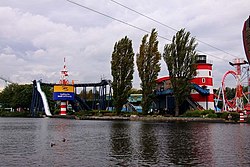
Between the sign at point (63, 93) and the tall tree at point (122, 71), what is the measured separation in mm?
25756

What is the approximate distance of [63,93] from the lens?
8344 centimetres

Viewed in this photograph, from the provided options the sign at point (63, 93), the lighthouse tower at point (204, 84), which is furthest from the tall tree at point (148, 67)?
the sign at point (63, 93)

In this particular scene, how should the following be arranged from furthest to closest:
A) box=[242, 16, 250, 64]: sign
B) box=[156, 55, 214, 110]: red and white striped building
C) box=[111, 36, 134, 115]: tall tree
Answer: box=[156, 55, 214, 110]: red and white striped building, box=[111, 36, 134, 115]: tall tree, box=[242, 16, 250, 64]: sign

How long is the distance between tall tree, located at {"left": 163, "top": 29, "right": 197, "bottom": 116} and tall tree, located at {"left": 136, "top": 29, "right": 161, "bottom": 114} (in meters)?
1.95

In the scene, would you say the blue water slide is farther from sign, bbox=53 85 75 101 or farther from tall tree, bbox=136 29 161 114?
sign, bbox=53 85 75 101

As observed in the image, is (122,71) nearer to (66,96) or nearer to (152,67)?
(152,67)

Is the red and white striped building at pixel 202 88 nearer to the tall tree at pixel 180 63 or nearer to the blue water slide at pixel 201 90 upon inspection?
the blue water slide at pixel 201 90

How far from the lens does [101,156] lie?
15672 mm

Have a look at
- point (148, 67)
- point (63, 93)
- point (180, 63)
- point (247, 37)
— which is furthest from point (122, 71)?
point (247, 37)

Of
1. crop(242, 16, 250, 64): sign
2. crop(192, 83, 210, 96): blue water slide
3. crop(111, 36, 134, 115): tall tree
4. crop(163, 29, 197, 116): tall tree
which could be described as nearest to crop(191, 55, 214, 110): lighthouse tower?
crop(192, 83, 210, 96): blue water slide

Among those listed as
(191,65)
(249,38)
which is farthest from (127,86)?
(249,38)

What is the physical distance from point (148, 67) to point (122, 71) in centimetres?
601

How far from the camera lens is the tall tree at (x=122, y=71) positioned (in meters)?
60.0

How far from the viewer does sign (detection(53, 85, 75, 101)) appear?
272 ft
